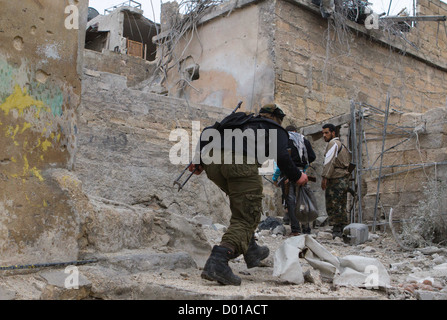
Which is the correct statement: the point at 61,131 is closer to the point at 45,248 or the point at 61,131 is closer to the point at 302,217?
the point at 45,248

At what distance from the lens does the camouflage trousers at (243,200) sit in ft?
11.1

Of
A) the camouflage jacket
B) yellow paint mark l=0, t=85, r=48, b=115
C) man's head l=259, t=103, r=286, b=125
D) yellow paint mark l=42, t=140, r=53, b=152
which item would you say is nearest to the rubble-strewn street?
yellow paint mark l=42, t=140, r=53, b=152

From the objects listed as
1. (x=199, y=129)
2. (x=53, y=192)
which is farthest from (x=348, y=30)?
(x=53, y=192)

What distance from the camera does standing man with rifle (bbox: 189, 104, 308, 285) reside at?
10.5 feet

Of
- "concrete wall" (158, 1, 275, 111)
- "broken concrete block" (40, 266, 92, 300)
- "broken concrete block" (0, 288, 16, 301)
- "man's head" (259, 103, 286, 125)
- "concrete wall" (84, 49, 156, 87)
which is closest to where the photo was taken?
"broken concrete block" (0, 288, 16, 301)

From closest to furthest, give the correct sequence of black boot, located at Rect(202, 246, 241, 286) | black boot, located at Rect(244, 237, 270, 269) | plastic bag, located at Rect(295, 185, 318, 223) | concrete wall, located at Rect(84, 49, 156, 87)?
black boot, located at Rect(202, 246, 241, 286), black boot, located at Rect(244, 237, 270, 269), plastic bag, located at Rect(295, 185, 318, 223), concrete wall, located at Rect(84, 49, 156, 87)

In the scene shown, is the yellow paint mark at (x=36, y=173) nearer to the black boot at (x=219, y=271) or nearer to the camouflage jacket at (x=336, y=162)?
the black boot at (x=219, y=271)

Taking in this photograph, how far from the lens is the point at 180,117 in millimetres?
7148

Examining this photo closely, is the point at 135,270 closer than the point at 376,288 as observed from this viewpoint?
No

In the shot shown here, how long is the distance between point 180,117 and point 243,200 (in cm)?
389

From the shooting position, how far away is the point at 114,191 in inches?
247

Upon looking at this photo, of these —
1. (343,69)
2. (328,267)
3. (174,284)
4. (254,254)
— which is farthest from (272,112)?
(343,69)

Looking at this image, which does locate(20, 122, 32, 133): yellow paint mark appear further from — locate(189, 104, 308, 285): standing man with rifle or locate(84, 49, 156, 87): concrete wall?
locate(84, 49, 156, 87): concrete wall
